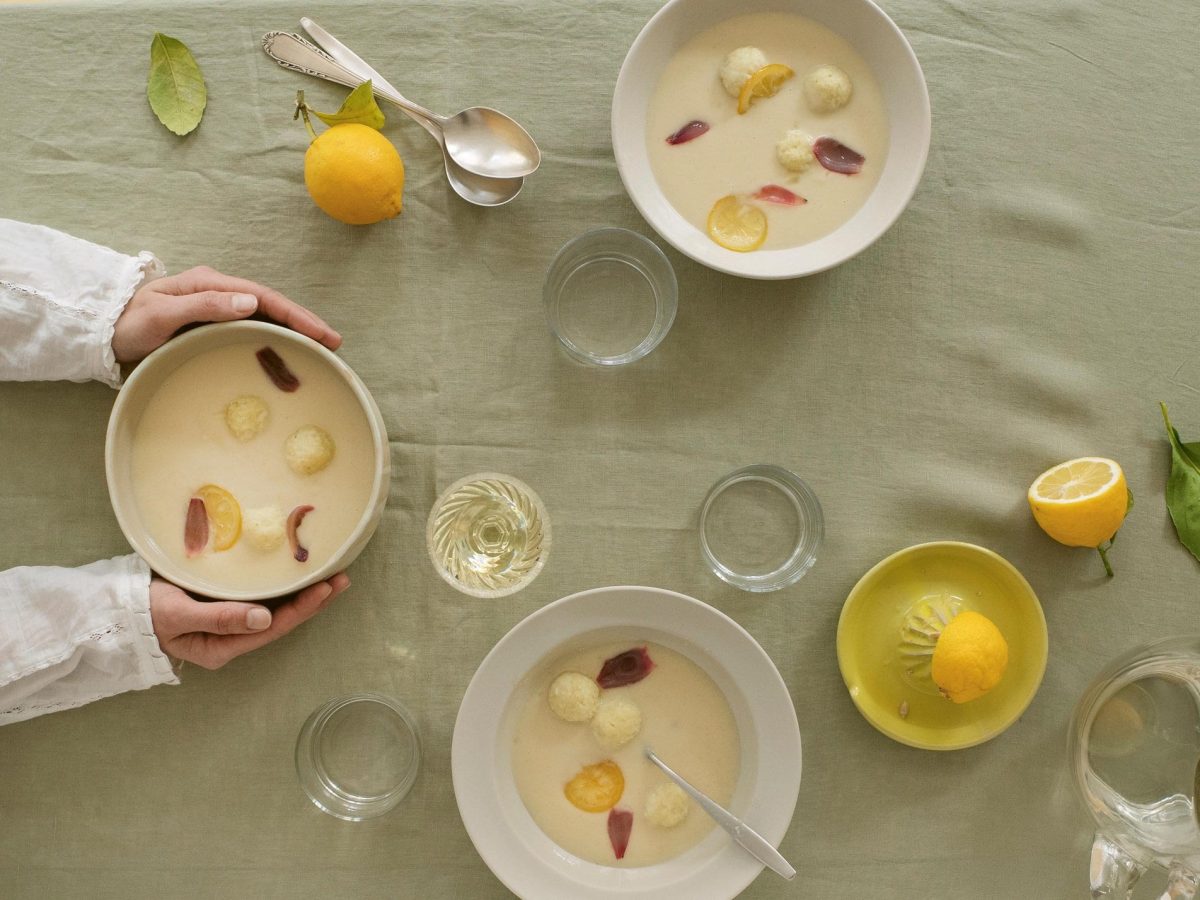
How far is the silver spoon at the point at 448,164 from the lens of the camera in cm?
115

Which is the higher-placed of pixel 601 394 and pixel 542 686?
pixel 601 394

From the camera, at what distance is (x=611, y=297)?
119 cm

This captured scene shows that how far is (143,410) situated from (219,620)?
26 cm

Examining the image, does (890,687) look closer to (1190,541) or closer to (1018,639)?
(1018,639)

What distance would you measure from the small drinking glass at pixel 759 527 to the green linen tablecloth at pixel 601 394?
29 millimetres

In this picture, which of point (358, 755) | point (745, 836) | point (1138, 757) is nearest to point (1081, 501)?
point (1138, 757)

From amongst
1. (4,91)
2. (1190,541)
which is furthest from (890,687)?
(4,91)

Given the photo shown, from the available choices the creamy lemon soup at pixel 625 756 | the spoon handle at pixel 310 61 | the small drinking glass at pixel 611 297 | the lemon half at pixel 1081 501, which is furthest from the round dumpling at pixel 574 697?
the spoon handle at pixel 310 61

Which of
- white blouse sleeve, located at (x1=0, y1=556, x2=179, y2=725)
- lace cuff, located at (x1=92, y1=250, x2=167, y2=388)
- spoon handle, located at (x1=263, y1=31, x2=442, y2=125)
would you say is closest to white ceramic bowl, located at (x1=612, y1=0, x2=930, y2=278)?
spoon handle, located at (x1=263, y1=31, x2=442, y2=125)

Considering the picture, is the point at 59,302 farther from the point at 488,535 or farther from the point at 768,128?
the point at 768,128

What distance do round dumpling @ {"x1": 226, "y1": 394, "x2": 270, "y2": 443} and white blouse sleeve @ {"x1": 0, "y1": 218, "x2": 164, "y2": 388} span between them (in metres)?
0.16

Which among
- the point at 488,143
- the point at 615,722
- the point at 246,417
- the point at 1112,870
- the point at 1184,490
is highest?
the point at 488,143

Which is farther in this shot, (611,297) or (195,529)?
(611,297)

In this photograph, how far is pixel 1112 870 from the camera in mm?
1099
